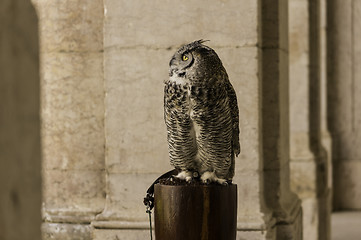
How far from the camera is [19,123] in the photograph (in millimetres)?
1118

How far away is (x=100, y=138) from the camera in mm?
4703

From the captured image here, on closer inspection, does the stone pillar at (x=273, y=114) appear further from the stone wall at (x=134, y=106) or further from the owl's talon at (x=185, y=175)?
the owl's talon at (x=185, y=175)

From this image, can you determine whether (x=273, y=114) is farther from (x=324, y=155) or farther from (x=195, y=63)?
(x=324, y=155)

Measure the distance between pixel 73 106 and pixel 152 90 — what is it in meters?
0.72

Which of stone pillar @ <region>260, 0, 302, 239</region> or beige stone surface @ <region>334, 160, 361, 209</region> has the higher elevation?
stone pillar @ <region>260, 0, 302, 239</region>

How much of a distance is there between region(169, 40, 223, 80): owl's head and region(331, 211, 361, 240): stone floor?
14.9 ft

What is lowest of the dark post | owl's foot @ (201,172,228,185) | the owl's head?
the dark post

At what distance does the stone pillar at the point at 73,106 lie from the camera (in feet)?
15.4

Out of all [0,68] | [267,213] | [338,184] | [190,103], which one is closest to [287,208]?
[267,213]

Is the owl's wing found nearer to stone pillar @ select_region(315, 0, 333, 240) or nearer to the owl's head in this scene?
the owl's head

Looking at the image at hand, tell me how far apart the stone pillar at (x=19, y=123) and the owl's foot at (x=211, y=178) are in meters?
2.07

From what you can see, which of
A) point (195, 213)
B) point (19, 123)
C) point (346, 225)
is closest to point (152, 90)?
point (195, 213)

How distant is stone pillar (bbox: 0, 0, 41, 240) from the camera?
1.08 metres

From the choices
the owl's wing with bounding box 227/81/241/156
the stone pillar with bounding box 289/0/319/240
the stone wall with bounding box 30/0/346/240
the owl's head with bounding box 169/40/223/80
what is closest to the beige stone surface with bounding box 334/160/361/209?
the stone pillar with bounding box 289/0/319/240
